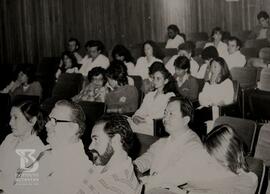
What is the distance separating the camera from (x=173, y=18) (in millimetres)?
10555

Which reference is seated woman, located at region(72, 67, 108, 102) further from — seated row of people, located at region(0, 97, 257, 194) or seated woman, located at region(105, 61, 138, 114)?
seated row of people, located at region(0, 97, 257, 194)

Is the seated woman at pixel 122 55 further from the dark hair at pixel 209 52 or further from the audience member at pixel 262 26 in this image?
the audience member at pixel 262 26

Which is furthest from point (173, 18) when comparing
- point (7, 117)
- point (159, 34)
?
point (7, 117)

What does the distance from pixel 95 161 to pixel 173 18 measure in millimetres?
8047

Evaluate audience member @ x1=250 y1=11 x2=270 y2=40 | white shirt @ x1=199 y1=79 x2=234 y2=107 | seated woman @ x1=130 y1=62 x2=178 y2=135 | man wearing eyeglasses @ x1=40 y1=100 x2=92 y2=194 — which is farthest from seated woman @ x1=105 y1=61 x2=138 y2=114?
audience member @ x1=250 y1=11 x2=270 y2=40

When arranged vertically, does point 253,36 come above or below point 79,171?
above

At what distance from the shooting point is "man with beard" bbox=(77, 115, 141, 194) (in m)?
2.58

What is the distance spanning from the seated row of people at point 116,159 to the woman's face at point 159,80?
1388mm

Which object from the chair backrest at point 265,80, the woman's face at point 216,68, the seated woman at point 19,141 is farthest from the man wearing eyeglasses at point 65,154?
the chair backrest at point 265,80

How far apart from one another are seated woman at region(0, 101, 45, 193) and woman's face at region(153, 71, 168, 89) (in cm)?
137

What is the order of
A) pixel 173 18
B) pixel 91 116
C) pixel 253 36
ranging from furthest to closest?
pixel 173 18 < pixel 253 36 < pixel 91 116

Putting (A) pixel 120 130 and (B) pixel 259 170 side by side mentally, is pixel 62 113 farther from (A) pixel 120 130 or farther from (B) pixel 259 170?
(B) pixel 259 170

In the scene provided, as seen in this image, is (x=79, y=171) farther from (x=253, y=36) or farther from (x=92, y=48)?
(x=253, y=36)

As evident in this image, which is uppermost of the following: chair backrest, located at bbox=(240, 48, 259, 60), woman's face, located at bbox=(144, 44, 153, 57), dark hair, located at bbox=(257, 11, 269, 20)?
dark hair, located at bbox=(257, 11, 269, 20)
